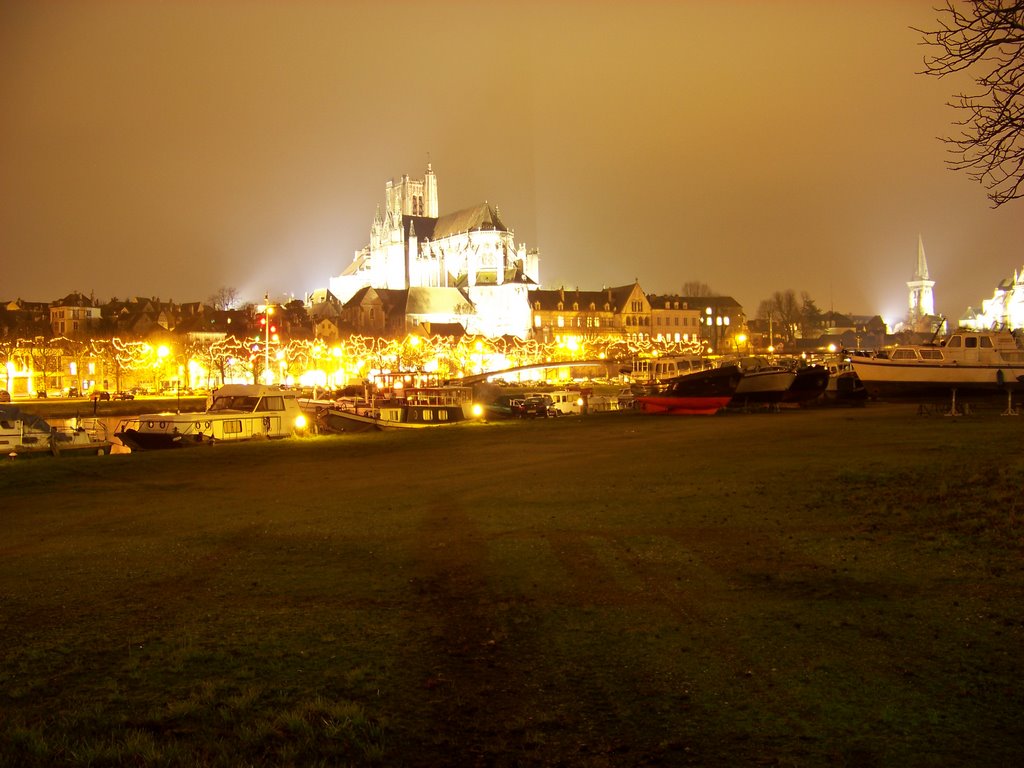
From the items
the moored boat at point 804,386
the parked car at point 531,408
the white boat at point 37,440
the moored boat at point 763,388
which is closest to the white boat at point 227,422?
the white boat at point 37,440

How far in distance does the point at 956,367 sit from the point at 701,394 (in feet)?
37.9

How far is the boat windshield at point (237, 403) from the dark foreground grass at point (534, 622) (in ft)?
61.5

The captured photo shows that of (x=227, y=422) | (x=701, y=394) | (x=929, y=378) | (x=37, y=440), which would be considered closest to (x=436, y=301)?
(x=701, y=394)

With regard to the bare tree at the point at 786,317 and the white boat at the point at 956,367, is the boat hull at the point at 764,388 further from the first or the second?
the bare tree at the point at 786,317

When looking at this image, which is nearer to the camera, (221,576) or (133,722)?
(133,722)

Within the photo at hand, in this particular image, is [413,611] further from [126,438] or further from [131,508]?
[126,438]

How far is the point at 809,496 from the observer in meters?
14.1

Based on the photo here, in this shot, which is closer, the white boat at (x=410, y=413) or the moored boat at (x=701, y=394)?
the moored boat at (x=701, y=394)

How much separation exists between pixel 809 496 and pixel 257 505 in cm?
980

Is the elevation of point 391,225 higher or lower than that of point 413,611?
higher

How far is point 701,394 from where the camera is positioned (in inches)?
1614

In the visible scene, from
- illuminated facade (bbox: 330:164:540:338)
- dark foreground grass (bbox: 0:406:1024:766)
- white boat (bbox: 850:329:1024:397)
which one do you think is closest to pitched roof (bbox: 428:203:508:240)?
illuminated facade (bbox: 330:164:540:338)

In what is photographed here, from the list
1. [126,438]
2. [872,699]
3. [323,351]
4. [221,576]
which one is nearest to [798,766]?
[872,699]

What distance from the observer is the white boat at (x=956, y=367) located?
3834cm
